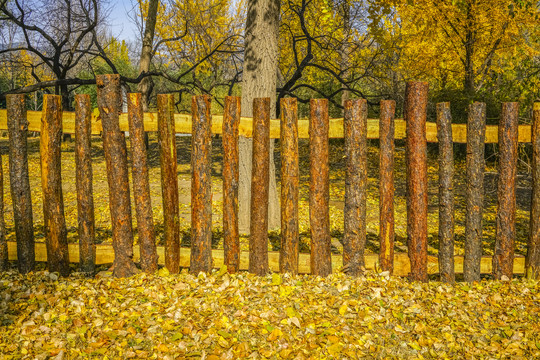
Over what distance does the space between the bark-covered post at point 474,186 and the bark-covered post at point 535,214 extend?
45 centimetres

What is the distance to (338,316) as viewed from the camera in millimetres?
3182

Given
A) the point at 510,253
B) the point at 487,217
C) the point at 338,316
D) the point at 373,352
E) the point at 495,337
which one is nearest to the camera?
the point at 373,352

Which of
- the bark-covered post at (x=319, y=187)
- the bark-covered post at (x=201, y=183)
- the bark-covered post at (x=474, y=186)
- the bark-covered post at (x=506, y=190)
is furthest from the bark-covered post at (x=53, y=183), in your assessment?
the bark-covered post at (x=506, y=190)

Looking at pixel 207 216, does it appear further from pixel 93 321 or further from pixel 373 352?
pixel 373 352

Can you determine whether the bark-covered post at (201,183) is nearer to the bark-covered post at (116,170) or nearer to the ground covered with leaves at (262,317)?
the ground covered with leaves at (262,317)

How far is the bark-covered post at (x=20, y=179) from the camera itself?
3.65 m

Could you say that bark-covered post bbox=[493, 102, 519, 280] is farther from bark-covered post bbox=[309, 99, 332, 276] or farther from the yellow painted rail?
bark-covered post bbox=[309, 99, 332, 276]

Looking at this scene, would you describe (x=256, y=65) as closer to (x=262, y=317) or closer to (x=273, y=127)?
(x=273, y=127)

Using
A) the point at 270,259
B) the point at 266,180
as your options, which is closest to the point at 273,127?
the point at 266,180

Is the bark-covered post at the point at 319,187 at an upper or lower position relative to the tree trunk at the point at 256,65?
lower

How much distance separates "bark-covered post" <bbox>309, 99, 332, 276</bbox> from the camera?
3607 mm

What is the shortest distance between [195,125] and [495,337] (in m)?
2.78

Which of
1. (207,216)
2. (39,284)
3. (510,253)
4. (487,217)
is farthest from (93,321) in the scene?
(487,217)

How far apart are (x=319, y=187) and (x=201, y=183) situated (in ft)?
3.36
